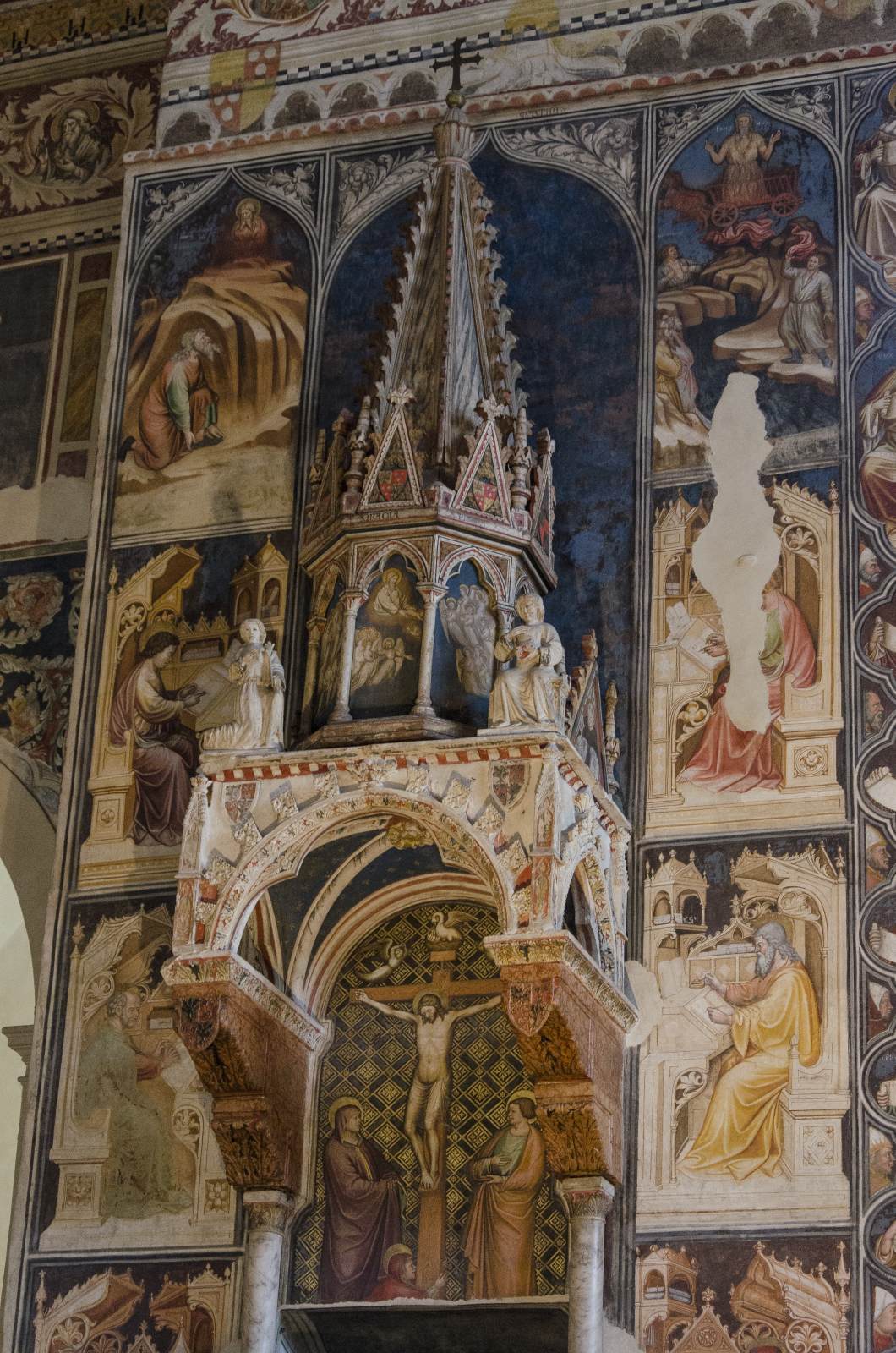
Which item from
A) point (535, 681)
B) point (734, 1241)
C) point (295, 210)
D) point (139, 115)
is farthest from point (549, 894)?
point (139, 115)

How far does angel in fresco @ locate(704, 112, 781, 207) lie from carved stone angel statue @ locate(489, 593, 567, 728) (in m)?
3.90

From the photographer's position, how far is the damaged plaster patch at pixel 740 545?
14336mm

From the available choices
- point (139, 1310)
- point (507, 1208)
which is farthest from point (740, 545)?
point (139, 1310)

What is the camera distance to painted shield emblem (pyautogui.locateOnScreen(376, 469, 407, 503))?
46.4 feet

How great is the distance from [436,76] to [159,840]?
19.5 feet

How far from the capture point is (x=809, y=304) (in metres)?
15.2

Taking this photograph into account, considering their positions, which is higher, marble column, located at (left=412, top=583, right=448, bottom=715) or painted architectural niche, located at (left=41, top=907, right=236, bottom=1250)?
marble column, located at (left=412, top=583, right=448, bottom=715)

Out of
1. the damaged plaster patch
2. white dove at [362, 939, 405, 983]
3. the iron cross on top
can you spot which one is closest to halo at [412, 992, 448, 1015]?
white dove at [362, 939, 405, 983]

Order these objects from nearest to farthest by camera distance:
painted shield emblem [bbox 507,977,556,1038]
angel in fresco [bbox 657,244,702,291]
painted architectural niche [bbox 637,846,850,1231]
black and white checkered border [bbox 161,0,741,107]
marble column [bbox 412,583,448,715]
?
painted shield emblem [bbox 507,977,556,1038] < painted architectural niche [bbox 637,846,850,1231] < marble column [bbox 412,583,448,715] < angel in fresco [bbox 657,244,702,291] < black and white checkered border [bbox 161,0,741,107]

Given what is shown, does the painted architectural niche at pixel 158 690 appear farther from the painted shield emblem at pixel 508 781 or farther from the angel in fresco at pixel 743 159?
the angel in fresco at pixel 743 159

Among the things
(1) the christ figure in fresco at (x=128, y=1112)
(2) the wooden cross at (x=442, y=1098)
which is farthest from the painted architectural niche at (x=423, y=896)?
(1) the christ figure in fresco at (x=128, y=1112)

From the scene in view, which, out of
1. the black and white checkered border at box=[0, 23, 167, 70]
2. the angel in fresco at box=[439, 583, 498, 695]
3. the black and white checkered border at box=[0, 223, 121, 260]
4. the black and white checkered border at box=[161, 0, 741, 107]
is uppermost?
the black and white checkered border at box=[0, 23, 167, 70]

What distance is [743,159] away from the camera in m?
15.8

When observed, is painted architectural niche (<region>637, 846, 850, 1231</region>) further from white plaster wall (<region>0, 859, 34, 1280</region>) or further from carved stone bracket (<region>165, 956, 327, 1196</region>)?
white plaster wall (<region>0, 859, 34, 1280</region>)
